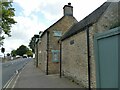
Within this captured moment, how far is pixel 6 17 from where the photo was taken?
2352cm

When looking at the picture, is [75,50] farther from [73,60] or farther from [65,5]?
[65,5]

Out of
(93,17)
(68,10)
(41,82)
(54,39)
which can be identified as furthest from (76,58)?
(68,10)

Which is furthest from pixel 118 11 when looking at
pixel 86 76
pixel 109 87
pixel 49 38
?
pixel 49 38

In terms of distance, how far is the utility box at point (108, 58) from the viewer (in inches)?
315

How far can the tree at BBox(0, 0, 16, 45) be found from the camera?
23.3 metres

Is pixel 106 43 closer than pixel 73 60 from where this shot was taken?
Yes

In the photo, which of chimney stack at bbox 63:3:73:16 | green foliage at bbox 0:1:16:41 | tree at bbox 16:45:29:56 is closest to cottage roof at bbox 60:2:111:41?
chimney stack at bbox 63:3:73:16

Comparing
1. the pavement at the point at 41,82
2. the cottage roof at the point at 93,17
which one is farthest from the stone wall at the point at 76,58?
the pavement at the point at 41,82

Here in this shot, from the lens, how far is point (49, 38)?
71.2 ft

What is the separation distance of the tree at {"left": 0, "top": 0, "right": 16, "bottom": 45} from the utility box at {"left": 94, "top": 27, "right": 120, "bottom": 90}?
651 inches

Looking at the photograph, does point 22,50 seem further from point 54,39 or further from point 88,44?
point 88,44

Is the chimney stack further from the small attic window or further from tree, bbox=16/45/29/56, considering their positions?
tree, bbox=16/45/29/56

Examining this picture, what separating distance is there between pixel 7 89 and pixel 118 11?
8.72 metres

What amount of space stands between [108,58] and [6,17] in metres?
17.9
